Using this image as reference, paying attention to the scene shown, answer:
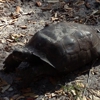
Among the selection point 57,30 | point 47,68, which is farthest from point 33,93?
point 57,30

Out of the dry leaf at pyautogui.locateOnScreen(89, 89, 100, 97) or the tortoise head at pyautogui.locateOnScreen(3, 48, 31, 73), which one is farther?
the dry leaf at pyautogui.locateOnScreen(89, 89, 100, 97)

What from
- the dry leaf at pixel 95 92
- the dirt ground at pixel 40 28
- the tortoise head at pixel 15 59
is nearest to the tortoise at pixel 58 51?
the tortoise head at pixel 15 59

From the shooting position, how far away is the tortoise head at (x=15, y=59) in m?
3.15

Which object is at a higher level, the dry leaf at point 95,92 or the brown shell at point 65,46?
the brown shell at point 65,46

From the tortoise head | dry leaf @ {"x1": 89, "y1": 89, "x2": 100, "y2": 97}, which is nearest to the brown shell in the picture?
the tortoise head

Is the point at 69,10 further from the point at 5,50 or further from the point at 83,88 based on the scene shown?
the point at 83,88

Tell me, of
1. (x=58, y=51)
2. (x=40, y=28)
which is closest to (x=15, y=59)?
(x=58, y=51)

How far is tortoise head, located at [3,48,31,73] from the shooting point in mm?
3146

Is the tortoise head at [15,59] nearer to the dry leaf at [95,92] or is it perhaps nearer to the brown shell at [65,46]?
the brown shell at [65,46]

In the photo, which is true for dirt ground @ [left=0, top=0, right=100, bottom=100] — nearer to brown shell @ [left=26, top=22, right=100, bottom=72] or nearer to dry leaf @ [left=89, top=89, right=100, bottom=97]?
dry leaf @ [left=89, top=89, right=100, bottom=97]

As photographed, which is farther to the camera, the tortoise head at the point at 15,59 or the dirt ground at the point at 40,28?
the dirt ground at the point at 40,28

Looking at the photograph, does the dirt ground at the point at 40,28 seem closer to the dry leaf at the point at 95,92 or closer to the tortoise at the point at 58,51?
the dry leaf at the point at 95,92

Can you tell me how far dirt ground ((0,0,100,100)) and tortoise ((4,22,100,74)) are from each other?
0.52 ft

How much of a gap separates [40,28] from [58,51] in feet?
3.92
